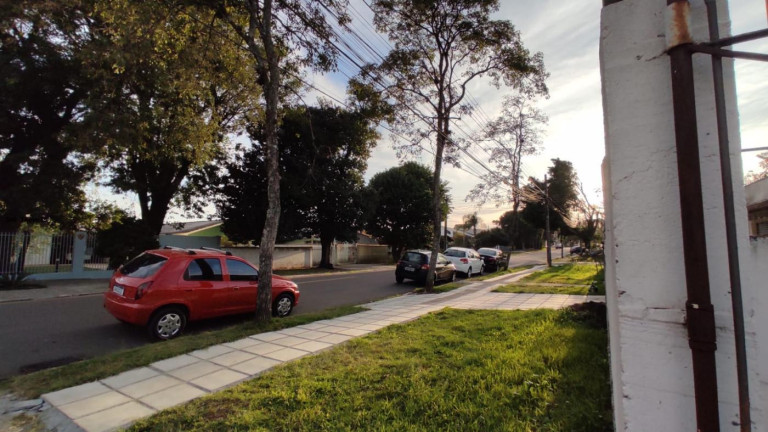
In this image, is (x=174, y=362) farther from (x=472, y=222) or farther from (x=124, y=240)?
(x=472, y=222)

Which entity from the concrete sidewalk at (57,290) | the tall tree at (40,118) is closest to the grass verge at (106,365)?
the concrete sidewalk at (57,290)

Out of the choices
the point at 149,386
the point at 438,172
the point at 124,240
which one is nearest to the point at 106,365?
the point at 149,386

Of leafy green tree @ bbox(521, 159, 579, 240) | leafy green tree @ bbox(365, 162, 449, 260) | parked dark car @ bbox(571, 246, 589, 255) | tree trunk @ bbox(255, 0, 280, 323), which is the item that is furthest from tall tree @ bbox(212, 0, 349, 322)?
leafy green tree @ bbox(365, 162, 449, 260)

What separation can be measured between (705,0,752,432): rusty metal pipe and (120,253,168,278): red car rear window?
7.39 metres

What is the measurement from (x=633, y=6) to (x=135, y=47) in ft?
28.5

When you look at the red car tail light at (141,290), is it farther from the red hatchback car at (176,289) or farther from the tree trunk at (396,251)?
the tree trunk at (396,251)

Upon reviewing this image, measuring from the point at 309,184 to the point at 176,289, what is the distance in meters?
16.2

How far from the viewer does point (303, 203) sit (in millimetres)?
23047

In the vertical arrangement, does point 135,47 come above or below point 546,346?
above

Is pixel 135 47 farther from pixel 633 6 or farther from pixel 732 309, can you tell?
pixel 732 309

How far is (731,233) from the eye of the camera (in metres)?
1.38

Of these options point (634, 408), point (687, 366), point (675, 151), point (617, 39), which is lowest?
point (634, 408)

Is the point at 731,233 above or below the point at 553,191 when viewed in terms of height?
below

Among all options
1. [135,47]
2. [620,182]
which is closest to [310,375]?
[620,182]
